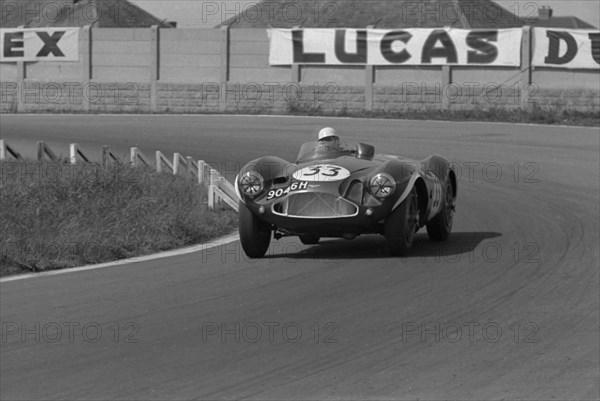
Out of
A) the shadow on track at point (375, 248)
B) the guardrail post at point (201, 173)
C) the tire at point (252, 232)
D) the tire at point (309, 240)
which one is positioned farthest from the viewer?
the guardrail post at point (201, 173)

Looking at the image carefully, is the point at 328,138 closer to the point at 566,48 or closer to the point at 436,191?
the point at 436,191

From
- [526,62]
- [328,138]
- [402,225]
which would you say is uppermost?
[526,62]

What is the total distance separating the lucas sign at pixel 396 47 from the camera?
90.2ft

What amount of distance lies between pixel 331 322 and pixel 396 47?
21297 mm

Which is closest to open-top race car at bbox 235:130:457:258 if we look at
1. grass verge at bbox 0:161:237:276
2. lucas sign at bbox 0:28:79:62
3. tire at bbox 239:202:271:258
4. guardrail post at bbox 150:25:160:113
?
tire at bbox 239:202:271:258

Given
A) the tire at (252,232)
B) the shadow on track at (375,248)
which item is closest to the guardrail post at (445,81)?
the shadow on track at (375,248)

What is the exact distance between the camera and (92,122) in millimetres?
26797

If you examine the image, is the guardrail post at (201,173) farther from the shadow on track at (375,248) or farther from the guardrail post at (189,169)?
the shadow on track at (375,248)

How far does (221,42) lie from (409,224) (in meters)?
21.0

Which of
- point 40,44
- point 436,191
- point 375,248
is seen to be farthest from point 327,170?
point 40,44

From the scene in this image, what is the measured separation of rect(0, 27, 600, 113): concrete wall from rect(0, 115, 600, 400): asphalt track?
1456 centimetres

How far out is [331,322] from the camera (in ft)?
25.7

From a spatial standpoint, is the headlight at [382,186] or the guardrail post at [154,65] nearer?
the headlight at [382,186]

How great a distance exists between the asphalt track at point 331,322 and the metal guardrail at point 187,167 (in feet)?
6.79
